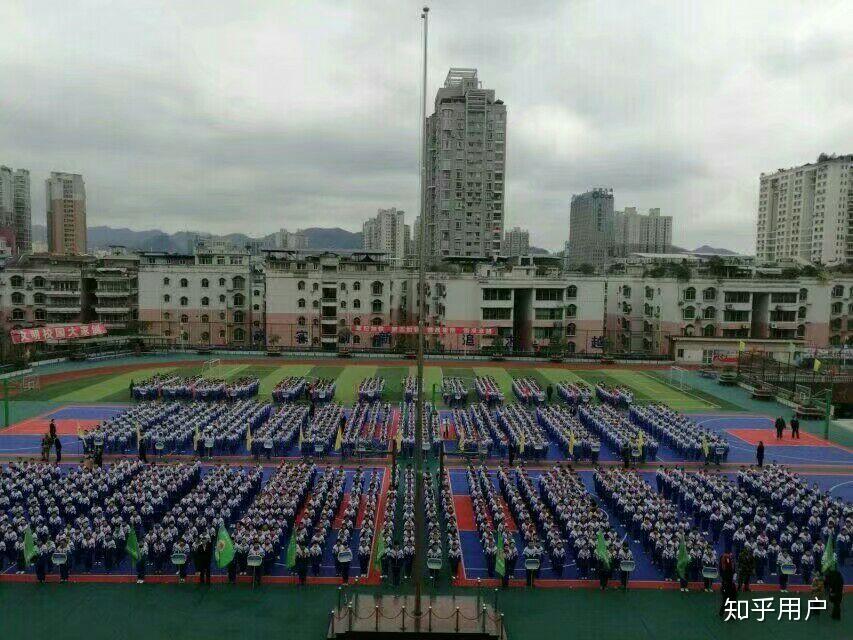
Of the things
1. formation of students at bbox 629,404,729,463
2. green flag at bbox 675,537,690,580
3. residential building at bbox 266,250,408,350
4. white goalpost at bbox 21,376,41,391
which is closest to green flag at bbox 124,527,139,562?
green flag at bbox 675,537,690,580

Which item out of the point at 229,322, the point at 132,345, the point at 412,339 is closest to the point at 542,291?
the point at 412,339

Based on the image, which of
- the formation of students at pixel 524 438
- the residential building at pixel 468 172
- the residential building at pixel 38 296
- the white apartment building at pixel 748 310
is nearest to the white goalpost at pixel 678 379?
the white apartment building at pixel 748 310

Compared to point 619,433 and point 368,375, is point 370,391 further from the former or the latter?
point 619,433

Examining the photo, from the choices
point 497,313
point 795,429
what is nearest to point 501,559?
point 795,429

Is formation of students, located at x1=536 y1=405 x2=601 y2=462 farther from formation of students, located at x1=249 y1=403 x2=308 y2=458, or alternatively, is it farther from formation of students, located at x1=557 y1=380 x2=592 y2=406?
formation of students, located at x1=249 y1=403 x2=308 y2=458

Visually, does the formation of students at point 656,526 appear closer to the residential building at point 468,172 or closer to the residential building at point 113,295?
the residential building at point 113,295

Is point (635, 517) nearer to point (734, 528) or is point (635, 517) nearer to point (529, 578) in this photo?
point (734, 528)
